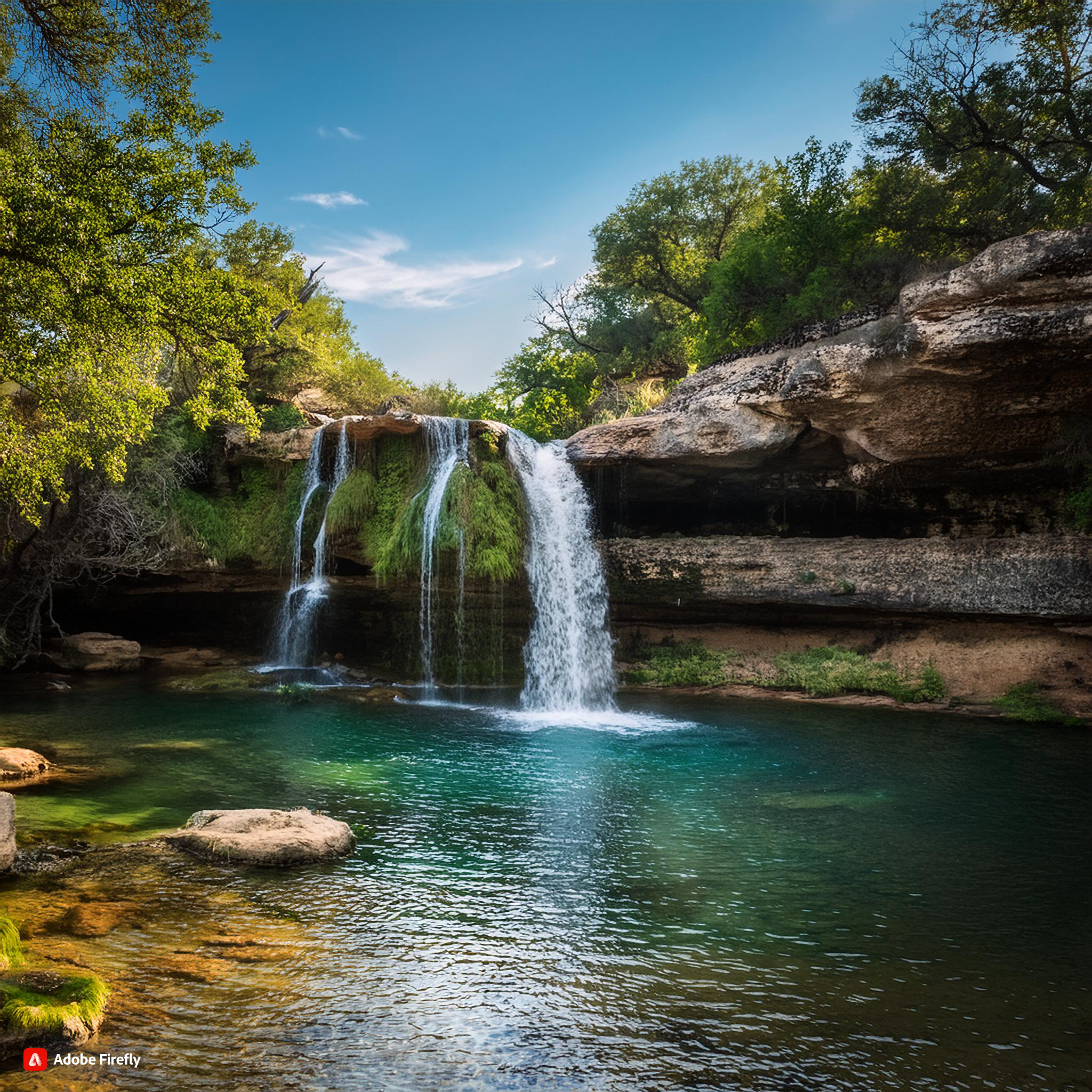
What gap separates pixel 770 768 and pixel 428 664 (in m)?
9.79

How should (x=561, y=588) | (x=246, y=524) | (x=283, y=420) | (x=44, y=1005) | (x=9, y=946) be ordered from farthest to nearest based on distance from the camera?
(x=283, y=420) < (x=246, y=524) < (x=561, y=588) < (x=9, y=946) < (x=44, y=1005)

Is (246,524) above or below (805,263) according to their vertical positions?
below

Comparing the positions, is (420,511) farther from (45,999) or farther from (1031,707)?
(45,999)

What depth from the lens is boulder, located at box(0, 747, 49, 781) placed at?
862 cm

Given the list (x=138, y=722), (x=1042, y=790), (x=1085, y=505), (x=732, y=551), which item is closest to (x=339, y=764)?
(x=138, y=722)

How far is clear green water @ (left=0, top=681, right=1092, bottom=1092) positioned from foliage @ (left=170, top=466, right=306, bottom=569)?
8.29m

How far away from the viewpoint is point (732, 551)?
17.0 m

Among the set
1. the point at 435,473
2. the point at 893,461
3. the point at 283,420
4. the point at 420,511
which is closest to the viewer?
the point at 893,461

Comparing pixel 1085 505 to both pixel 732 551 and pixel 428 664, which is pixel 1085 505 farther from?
pixel 428 664

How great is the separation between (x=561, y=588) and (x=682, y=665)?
11.3ft

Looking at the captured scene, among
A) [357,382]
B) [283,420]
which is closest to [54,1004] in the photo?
[283,420]

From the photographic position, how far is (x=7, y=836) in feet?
18.4

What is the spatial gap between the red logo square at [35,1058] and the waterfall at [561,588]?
41.9ft

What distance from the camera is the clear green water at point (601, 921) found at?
3.66 metres
